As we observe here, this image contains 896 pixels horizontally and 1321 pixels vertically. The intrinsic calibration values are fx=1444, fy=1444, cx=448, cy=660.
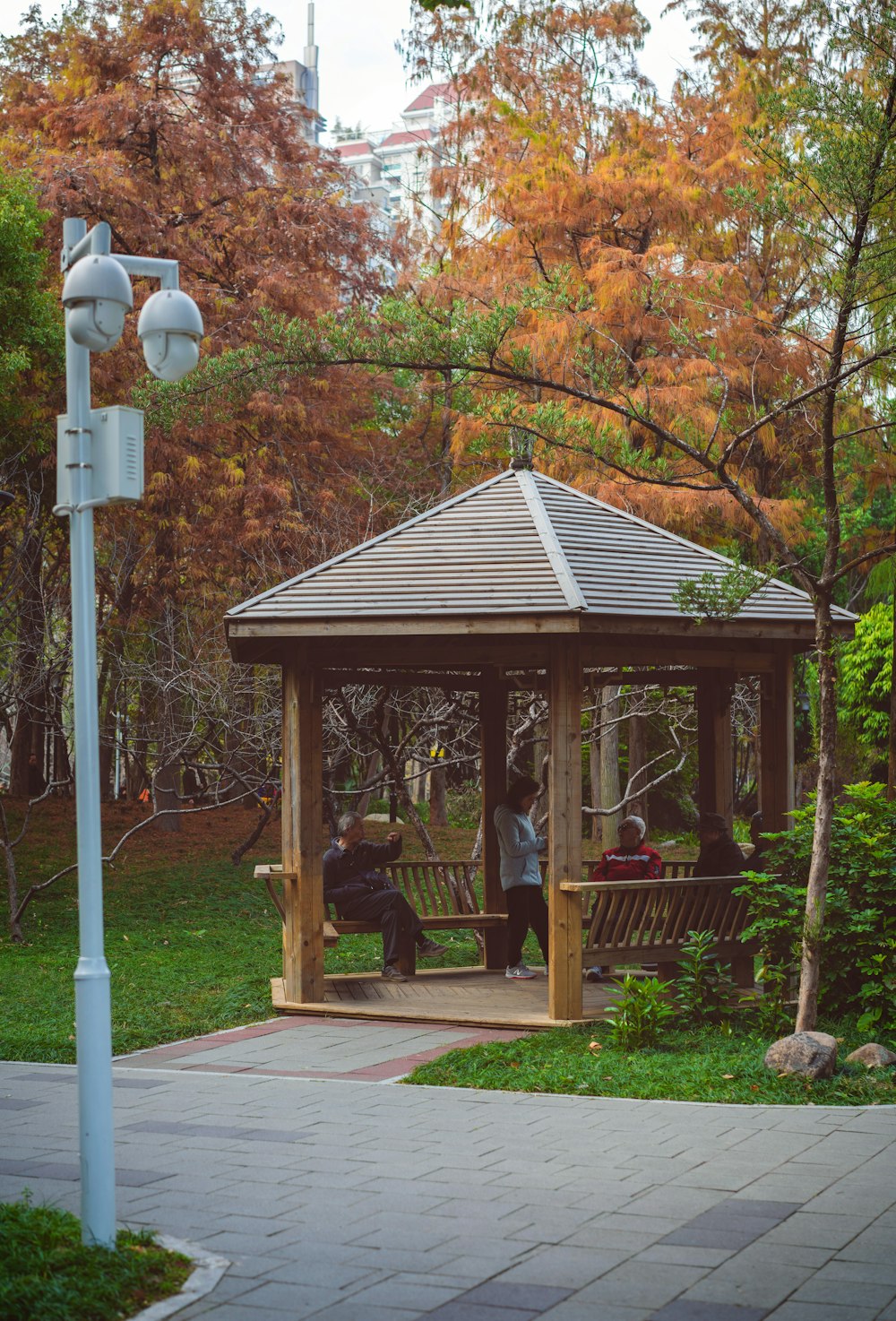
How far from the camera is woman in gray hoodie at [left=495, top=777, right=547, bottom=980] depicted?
1234 centimetres

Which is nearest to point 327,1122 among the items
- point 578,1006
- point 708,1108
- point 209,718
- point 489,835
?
point 708,1108

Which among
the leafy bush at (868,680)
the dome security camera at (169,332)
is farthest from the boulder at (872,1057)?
the leafy bush at (868,680)

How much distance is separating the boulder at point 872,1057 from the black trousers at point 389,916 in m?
4.67

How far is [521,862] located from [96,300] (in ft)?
26.3

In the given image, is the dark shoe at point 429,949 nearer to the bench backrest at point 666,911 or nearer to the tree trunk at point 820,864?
the bench backrest at point 666,911

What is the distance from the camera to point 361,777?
2625cm

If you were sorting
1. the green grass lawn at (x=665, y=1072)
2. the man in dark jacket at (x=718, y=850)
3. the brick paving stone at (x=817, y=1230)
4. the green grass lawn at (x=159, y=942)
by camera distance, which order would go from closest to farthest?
the brick paving stone at (x=817, y=1230)
the green grass lawn at (x=665, y=1072)
the green grass lawn at (x=159, y=942)
the man in dark jacket at (x=718, y=850)

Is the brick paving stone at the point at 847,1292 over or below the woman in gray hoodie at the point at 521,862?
below

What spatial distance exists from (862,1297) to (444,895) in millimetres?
9809

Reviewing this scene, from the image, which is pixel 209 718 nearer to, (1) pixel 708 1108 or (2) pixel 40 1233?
(1) pixel 708 1108

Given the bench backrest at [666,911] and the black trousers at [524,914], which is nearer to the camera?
the bench backrest at [666,911]

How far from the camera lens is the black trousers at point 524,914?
12.3 meters

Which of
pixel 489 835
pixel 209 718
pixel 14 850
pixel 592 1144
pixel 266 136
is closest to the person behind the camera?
pixel 592 1144

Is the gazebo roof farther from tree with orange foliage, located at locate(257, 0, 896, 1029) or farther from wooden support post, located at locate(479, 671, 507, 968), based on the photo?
wooden support post, located at locate(479, 671, 507, 968)
